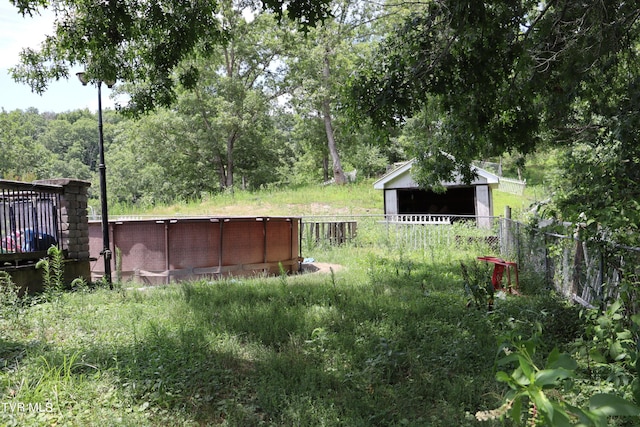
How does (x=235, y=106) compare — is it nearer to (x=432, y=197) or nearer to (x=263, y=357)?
(x=432, y=197)

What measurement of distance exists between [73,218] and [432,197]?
Answer: 755 inches

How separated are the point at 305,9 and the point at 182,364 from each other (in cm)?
460

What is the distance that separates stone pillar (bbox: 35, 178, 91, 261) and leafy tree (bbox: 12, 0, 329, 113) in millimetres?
1967

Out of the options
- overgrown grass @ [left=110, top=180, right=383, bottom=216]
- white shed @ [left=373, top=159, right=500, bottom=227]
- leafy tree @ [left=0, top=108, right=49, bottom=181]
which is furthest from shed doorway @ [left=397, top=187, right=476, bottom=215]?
leafy tree @ [left=0, top=108, right=49, bottom=181]

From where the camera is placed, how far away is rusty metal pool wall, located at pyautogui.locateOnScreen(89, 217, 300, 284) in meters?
11.8

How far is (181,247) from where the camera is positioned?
1188cm

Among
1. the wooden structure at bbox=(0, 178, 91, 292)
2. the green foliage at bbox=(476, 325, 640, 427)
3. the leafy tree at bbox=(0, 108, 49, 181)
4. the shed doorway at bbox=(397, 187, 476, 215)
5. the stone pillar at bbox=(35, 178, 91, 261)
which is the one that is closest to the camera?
the green foliage at bbox=(476, 325, 640, 427)

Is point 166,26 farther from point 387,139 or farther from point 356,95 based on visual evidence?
point 387,139

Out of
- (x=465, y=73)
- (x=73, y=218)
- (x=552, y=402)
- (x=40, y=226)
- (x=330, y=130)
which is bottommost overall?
(x=552, y=402)

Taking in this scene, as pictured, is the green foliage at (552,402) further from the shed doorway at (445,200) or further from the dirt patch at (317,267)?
the shed doorway at (445,200)

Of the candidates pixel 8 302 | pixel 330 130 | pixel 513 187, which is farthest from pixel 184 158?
pixel 8 302

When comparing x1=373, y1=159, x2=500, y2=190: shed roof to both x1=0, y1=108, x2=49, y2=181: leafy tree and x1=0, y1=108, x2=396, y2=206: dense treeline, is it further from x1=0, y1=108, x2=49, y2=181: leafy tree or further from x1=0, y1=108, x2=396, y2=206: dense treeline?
x1=0, y1=108, x2=49, y2=181: leafy tree

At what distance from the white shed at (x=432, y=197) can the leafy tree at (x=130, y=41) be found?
13.1 m

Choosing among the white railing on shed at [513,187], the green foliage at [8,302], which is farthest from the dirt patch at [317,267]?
the white railing on shed at [513,187]
